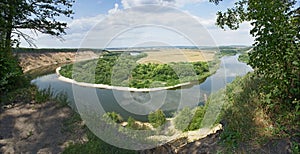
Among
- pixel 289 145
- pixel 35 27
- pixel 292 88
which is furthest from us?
pixel 35 27

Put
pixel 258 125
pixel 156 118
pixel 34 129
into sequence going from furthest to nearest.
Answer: pixel 156 118 < pixel 34 129 < pixel 258 125

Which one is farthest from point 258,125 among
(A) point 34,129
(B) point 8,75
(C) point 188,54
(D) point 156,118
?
(B) point 8,75

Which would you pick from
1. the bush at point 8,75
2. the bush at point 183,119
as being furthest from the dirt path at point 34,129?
the bush at point 183,119

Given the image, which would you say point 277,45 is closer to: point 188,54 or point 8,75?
point 188,54

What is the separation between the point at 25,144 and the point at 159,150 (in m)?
2.31

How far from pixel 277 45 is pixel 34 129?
169 inches

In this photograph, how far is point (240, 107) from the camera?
4.13 meters

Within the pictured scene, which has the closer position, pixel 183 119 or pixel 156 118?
pixel 156 118

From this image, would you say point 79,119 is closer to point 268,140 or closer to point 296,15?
point 268,140

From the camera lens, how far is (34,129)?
431 centimetres

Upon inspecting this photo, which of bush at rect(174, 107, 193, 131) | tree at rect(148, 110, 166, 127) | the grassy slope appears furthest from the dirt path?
bush at rect(174, 107, 193, 131)

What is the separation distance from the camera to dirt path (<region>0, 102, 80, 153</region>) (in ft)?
12.5

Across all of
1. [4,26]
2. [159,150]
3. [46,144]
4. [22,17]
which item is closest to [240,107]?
[159,150]

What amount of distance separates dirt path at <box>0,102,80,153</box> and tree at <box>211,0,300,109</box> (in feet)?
11.1
